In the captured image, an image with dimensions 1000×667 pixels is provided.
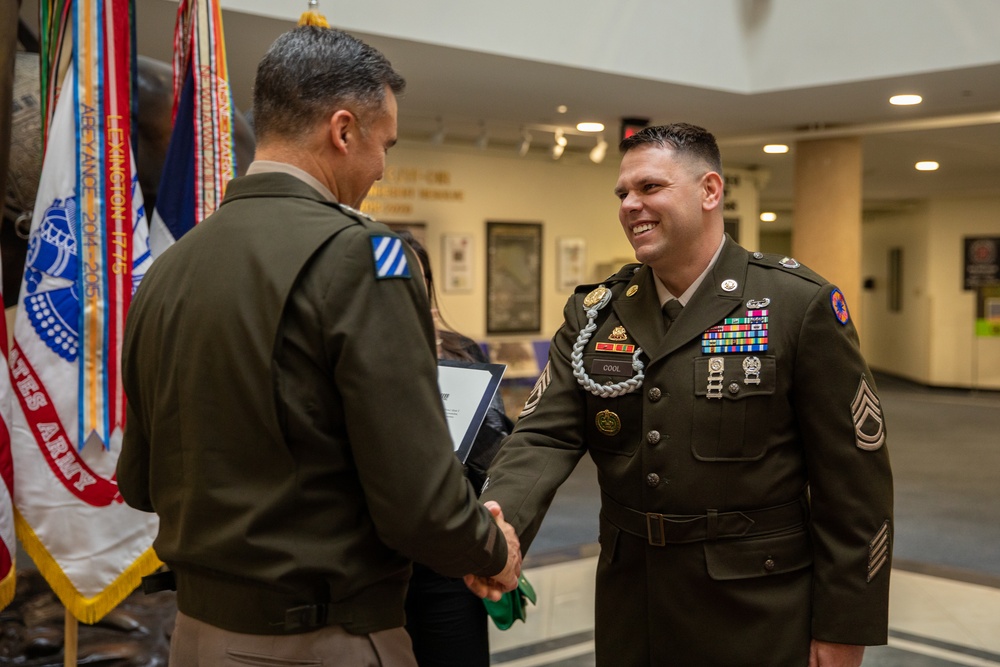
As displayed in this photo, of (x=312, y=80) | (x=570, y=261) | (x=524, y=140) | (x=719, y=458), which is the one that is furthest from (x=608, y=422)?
(x=570, y=261)

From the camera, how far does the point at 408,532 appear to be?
1.42 m

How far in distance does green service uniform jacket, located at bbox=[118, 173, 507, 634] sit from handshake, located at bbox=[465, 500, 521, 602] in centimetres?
25

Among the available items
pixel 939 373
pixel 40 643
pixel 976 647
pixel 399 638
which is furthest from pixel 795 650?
pixel 939 373

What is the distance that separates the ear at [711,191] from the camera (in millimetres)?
2221

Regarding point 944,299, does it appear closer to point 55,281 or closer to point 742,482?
point 742,482

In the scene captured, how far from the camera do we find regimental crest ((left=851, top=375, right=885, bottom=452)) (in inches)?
79.6

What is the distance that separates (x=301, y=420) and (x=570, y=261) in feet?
32.0

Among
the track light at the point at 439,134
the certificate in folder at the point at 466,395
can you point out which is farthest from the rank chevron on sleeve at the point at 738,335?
the track light at the point at 439,134

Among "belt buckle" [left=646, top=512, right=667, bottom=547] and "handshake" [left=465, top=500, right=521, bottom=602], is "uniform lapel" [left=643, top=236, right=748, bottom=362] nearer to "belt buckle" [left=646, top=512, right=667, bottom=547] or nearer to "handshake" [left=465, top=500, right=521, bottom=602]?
"belt buckle" [left=646, top=512, right=667, bottom=547]

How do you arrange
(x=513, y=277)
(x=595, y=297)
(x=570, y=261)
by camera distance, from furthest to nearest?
1. (x=570, y=261)
2. (x=513, y=277)
3. (x=595, y=297)

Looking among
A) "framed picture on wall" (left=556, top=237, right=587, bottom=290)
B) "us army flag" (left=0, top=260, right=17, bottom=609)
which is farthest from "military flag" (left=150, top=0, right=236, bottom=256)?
"framed picture on wall" (left=556, top=237, right=587, bottom=290)

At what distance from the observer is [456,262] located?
396 inches

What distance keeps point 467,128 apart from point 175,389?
8.31 metres

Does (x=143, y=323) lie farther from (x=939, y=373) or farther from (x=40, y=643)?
(x=939, y=373)
